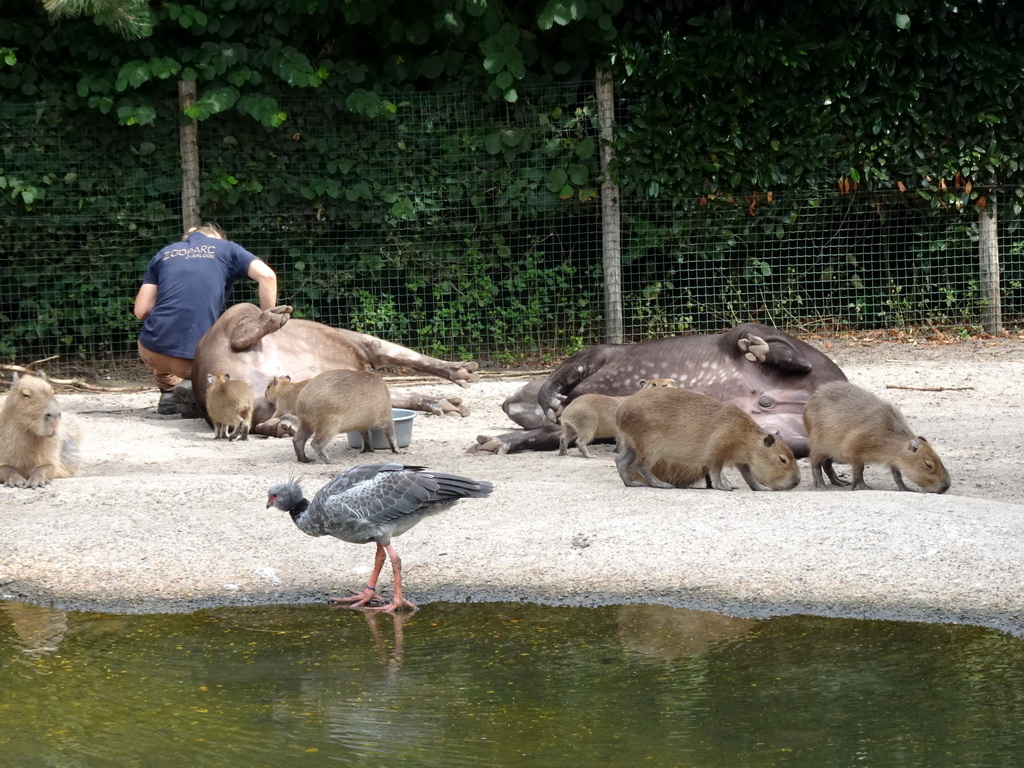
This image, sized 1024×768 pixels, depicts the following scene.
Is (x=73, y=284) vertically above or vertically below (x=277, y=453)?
above

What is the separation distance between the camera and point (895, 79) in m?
10.8

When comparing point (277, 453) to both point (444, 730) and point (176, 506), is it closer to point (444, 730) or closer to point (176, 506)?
point (176, 506)

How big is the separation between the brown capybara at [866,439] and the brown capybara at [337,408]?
7.37 feet

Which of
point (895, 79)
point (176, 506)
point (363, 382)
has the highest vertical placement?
point (895, 79)

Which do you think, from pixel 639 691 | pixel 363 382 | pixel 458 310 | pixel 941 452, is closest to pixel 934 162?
pixel 458 310

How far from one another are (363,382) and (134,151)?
4928mm

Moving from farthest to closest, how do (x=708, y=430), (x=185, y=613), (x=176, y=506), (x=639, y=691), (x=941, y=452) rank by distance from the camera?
1. (x=941, y=452)
2. (x=708, y=430)
3. (x=176, y=506)
4. (x=185, y=613)
5. (x=639, y=691)

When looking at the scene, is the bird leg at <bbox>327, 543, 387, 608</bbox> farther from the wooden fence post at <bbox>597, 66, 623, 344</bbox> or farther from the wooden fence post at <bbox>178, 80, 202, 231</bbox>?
the wooden fence post at <bbox>178, 80, 202, 231</bbox>

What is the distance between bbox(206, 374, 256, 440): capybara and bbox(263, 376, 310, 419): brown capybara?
0.12 m

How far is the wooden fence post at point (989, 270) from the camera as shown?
1088 centimetres

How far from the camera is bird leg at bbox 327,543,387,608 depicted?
A: 13.8 feet

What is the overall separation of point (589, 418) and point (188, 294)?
3.33 meters

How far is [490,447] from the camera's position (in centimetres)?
682

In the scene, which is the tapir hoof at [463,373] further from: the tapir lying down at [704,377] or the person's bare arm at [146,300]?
the person's bare arm at [146,300]
